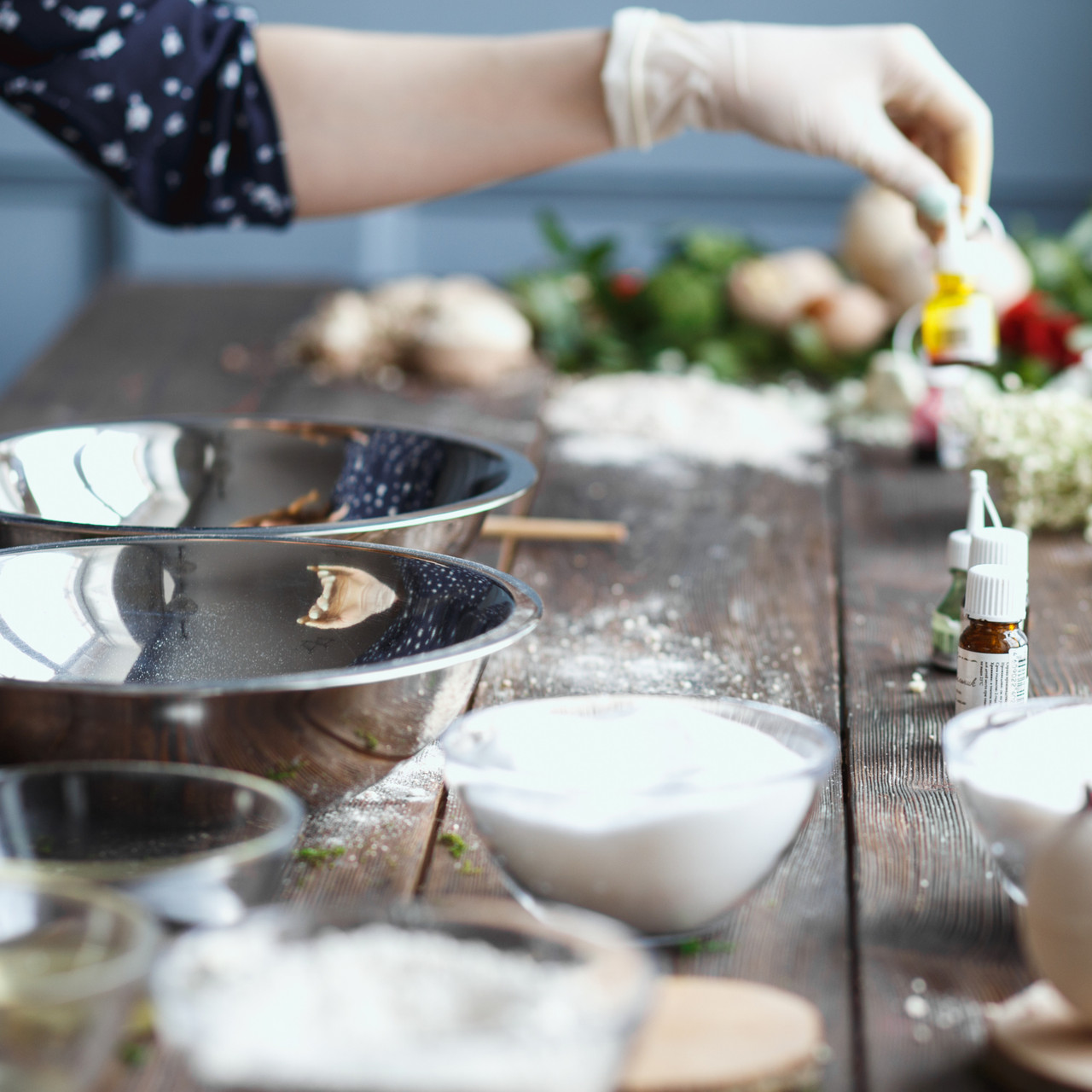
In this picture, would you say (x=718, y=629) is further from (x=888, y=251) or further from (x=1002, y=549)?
(x=888, y=251)

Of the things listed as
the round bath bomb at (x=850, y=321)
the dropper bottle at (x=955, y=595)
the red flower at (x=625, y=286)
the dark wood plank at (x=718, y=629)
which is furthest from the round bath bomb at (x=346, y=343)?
the dropper bottle at (x=955, y=595)

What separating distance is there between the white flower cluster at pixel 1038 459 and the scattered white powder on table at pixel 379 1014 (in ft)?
3.34

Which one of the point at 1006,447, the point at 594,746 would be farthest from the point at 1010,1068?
the point at 1006,447

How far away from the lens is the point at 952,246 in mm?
1116

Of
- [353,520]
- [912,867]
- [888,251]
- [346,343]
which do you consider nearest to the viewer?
[912,867]

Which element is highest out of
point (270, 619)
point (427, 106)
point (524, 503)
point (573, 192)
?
point (427, 106)

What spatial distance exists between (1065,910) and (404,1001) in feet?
0.77

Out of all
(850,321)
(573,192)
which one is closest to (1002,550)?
(850,321)

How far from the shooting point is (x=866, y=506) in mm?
1458

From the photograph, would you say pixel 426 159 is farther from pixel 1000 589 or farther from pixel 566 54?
pixel 1000 589

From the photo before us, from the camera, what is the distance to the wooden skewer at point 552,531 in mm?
1260

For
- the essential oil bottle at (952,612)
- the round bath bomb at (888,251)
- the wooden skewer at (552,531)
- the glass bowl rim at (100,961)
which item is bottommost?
the wooden skewer at (552,531)

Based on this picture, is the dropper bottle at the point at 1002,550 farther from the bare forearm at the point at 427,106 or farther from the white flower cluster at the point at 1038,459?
the bare forearm at the point at 427,106

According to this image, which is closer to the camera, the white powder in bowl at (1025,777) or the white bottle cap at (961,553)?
the white powder in bowl at (1025,777)
